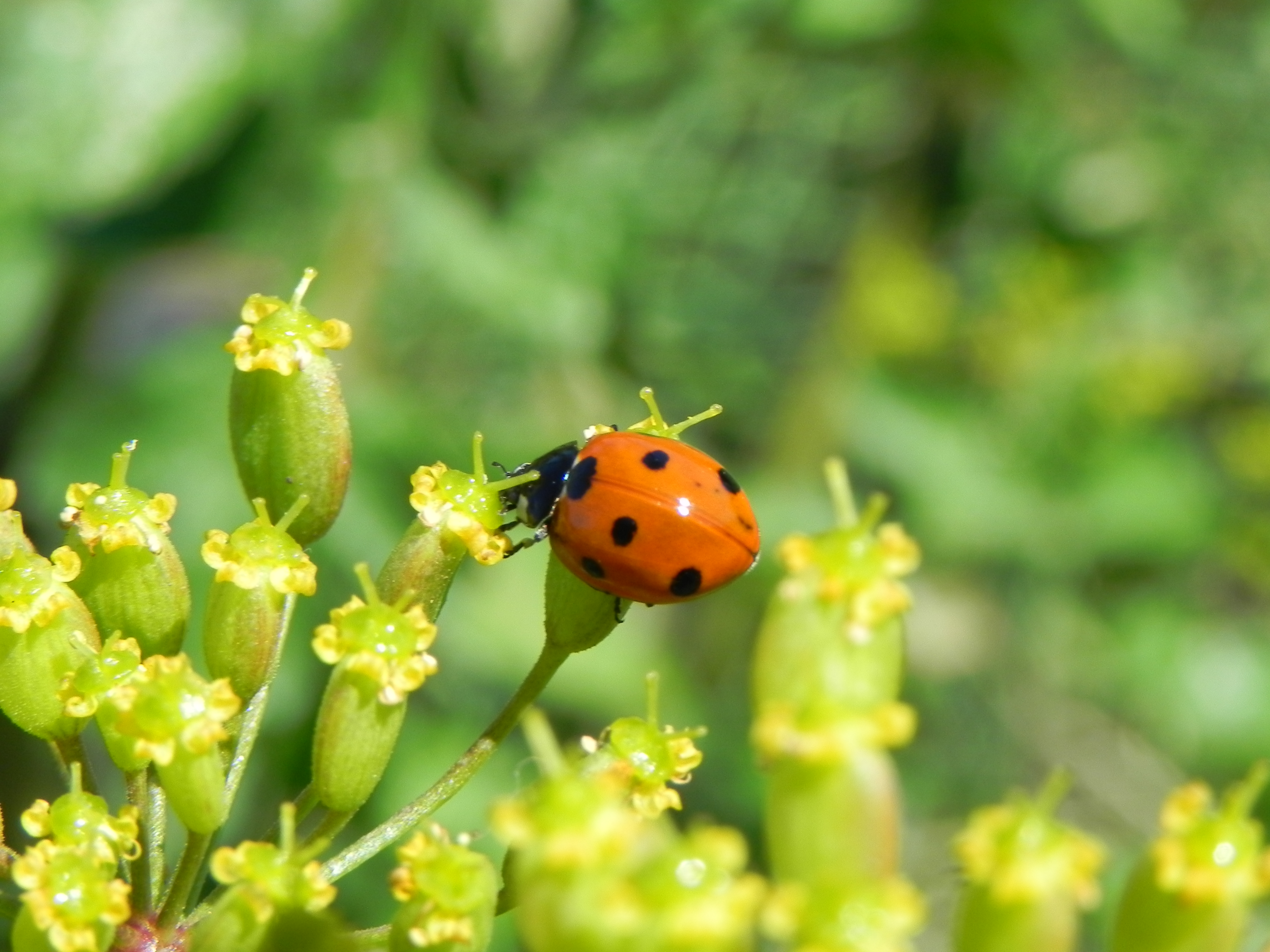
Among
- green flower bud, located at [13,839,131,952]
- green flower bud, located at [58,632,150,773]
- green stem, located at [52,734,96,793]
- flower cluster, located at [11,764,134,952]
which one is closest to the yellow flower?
green flower bud, located at [58,632,150,773]

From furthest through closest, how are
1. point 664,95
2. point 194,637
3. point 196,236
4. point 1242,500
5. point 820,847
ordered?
point 1242,500 < point 664,95 < point 196,236 < point 194,637 < point 820,847

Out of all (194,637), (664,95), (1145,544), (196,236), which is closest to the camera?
(194,637)

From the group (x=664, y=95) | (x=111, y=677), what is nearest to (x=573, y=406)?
(x=664, y=95)

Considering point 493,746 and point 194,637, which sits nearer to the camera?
point 493,746

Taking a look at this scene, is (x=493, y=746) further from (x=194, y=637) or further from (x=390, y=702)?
(x=194, y=637)

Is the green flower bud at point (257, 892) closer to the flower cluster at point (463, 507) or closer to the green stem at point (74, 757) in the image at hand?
the green stem at point (74, 757)

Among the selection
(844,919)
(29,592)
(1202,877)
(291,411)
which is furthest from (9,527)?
(1202,877)

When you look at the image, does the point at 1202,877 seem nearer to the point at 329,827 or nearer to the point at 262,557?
the point at 329,827

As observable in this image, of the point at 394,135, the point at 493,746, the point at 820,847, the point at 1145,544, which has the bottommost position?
the point at 1145,544
